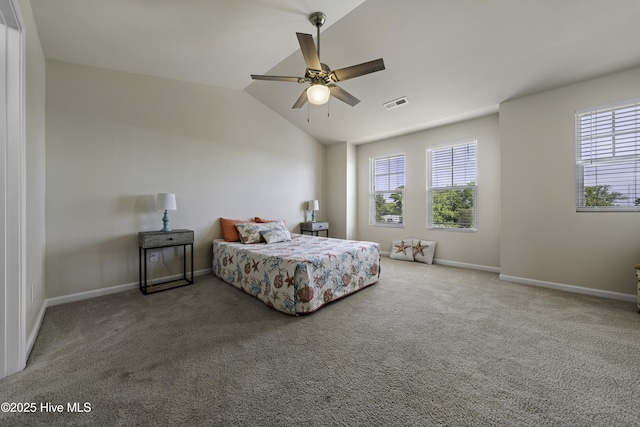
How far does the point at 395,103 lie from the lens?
3.96 metres

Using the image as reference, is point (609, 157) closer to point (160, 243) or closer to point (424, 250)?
point (424, 250)

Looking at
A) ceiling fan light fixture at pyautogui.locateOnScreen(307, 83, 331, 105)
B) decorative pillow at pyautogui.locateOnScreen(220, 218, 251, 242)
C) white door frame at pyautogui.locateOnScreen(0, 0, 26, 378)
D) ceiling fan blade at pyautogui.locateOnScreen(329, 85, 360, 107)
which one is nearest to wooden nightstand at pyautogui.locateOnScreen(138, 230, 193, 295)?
decorative pillow at pyautogui.locateOnScreen(220, 218, 251, 242)

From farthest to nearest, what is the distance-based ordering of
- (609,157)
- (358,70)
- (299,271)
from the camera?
(609,157) → (299,271) → (358,70)

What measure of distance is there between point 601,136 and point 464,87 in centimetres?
168

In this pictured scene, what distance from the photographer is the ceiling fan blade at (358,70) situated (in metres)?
2.14

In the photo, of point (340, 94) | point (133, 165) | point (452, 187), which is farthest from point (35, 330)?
point (452, 187)

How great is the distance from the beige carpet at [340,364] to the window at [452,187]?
6.21 feet

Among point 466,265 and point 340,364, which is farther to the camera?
point 466,265

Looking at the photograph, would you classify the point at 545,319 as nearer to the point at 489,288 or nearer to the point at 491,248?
the point at 489,288

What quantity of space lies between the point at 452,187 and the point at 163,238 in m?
4.72

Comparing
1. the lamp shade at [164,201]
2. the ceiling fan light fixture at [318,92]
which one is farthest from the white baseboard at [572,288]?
the lamp shade at [164,201]

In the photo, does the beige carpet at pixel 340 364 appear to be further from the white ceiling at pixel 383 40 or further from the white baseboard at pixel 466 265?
the white ceiling at pixel 383 40

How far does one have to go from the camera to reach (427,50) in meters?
2.91

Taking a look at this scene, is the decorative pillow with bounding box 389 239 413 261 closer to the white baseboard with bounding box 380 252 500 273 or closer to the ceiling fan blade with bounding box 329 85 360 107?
the white baseboard with bounding box 380 252 500 273
